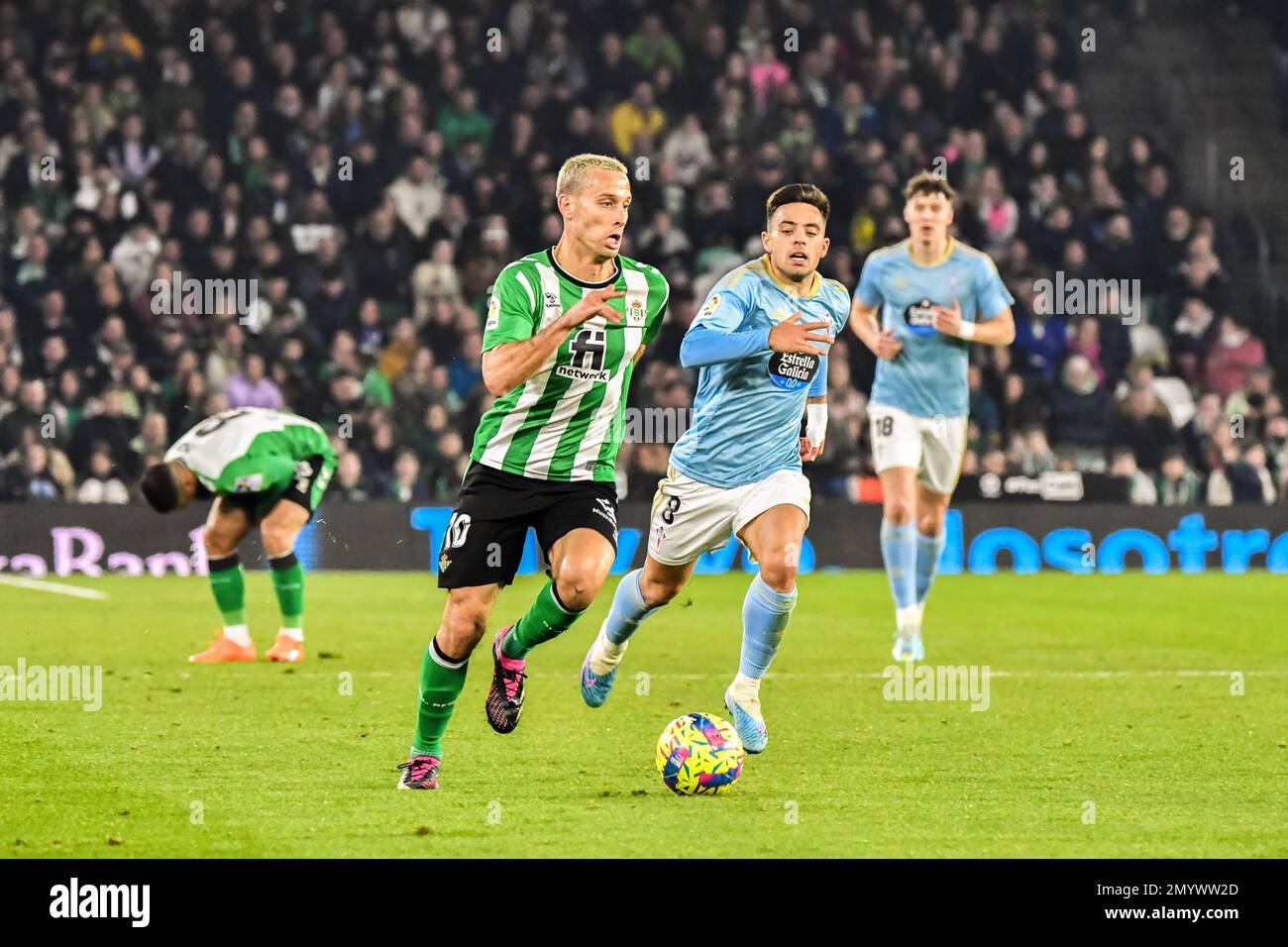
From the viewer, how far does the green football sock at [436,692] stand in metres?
6.72

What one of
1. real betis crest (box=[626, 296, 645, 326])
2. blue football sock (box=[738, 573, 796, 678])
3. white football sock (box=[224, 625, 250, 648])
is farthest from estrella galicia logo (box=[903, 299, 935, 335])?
real betis crest (box=[626, 296, 645, 326])

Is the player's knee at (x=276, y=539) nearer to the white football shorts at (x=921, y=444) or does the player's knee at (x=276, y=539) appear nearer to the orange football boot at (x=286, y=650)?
the orange football boot at (x=286, y=650)

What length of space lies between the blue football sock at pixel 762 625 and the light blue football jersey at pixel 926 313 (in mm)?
3848

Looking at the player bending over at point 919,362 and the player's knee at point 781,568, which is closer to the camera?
the player's knee at point 781,568

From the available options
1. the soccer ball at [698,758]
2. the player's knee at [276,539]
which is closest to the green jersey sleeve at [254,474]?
the player's knee at [276,539]

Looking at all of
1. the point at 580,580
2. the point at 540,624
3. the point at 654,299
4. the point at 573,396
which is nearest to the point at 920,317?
the point at 654,299

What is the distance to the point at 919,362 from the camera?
11484mm

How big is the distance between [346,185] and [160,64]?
2.65 m

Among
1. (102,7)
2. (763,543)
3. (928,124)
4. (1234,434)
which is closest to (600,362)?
(763,543)

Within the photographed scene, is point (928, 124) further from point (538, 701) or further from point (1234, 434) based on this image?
point (538, 701)

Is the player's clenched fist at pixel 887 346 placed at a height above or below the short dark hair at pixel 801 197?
below

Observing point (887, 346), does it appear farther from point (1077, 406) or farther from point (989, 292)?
point (1077, 406)

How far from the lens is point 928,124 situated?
21.5 m

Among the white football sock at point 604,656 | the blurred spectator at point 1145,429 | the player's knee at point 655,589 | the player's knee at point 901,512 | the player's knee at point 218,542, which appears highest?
the blurred spectator at point 1145,429
